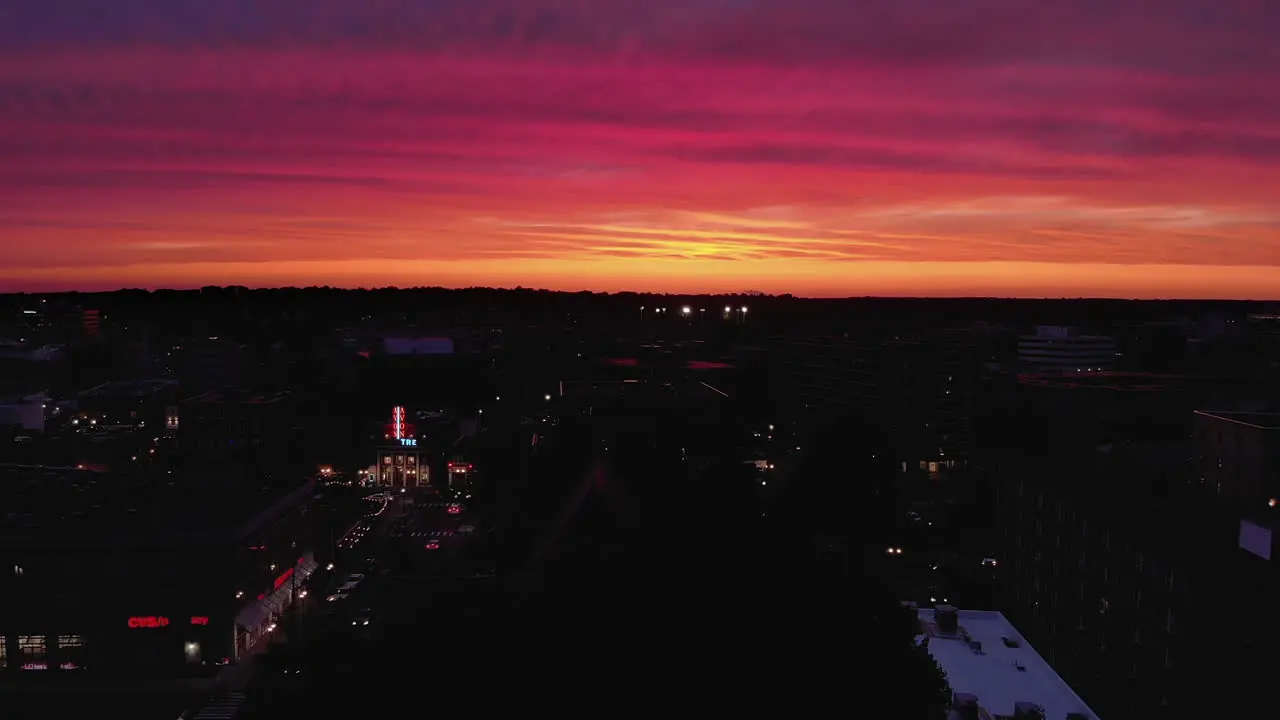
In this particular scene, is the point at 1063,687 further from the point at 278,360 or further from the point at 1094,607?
the point at 278,360

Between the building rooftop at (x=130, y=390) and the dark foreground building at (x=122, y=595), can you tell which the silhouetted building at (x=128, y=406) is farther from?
the dark foreground building at (x=122, y=595)

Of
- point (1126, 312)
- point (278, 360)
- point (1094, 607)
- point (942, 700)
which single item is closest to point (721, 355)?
point (278, 360)

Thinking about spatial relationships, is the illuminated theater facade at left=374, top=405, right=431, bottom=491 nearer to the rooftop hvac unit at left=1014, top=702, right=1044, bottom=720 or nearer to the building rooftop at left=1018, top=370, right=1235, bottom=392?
the rooftop hvac unit at left=1014, top=702, right=1044, bottom=720

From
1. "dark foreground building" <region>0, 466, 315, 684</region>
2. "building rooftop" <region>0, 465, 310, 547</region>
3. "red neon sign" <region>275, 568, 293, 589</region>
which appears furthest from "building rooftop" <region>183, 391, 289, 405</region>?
"dark foreground building" <region>0, 466, 315, 684</region>

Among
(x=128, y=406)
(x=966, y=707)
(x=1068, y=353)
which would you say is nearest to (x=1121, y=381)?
(x=1068, y=353)

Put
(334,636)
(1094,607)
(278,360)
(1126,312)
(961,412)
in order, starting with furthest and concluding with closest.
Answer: (1126,312) → (278,360) → (961,412) → (1094,607) → (334,636)

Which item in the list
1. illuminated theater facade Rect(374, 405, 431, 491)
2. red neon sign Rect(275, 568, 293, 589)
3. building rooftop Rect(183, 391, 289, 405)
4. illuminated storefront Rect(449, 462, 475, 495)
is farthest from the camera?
building rooftop Rect(183, 391, 289, 405)
